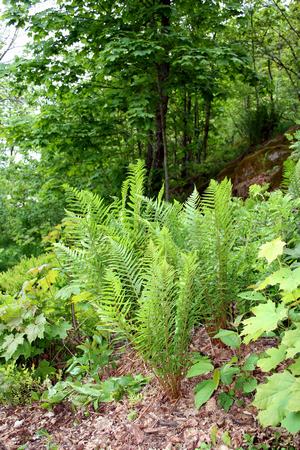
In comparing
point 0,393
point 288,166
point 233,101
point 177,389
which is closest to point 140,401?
point 177,389

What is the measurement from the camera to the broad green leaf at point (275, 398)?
103 cm

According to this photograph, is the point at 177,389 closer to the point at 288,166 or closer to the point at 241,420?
the point at 241,420

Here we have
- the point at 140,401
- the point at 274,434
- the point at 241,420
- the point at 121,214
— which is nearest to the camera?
Result: the point at 274,434

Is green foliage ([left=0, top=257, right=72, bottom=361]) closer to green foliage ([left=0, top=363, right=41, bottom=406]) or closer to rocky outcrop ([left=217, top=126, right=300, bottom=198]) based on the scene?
green foliage ([left=0, top=363, right=41, bottom=406])

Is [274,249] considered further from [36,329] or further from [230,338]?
[36,329]

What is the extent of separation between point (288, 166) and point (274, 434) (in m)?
1.84

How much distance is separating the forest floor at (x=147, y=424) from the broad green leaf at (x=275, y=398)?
0.29 meters

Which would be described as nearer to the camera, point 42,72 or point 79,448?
point 79,448

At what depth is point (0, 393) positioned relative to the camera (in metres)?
2.01

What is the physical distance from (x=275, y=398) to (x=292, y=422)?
0.07 m

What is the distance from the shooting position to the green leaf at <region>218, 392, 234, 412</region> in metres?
1.45

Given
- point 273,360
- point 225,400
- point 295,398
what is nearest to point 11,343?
point 225,400

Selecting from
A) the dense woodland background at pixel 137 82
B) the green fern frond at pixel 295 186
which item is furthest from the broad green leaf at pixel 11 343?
the dense woodland background at pixel 137 82

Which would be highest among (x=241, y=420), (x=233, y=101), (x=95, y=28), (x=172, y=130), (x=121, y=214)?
(x=95, y=28)
